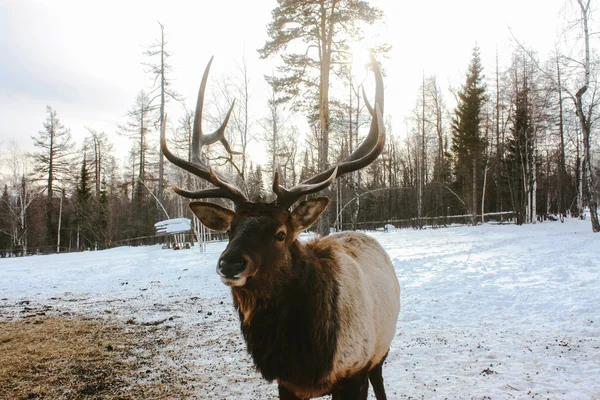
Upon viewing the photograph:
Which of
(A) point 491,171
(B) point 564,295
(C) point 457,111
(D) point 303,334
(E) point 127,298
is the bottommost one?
(E) point 127,298

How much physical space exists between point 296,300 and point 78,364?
3655mm

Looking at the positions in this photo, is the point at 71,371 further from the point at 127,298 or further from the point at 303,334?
the point at 127,298

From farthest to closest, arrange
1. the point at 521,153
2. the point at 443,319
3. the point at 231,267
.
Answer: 1. the point at 521,153
2. the point at 443,319
3. the point at 231,267

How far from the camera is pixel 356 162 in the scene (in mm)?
3668

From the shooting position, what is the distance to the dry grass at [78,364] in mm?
3894

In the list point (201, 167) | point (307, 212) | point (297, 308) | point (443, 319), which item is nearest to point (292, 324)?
point (297, 308)

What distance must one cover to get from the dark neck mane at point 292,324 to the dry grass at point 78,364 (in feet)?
5.93

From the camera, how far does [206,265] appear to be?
14.3 metres

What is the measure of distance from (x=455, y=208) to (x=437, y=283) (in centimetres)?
3155

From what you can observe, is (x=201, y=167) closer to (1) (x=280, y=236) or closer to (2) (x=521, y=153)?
(1) (x=280, y=236)

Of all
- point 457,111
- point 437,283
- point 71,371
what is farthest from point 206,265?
point 457,111

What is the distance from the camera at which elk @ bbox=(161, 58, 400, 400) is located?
2.64 metres

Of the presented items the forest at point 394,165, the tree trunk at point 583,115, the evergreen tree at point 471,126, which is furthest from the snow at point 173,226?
the evergreen tree at point 471,126

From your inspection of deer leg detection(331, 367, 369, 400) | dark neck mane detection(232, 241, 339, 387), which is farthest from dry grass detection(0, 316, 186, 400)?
deer leg detection(331, 367, 369, 400)
